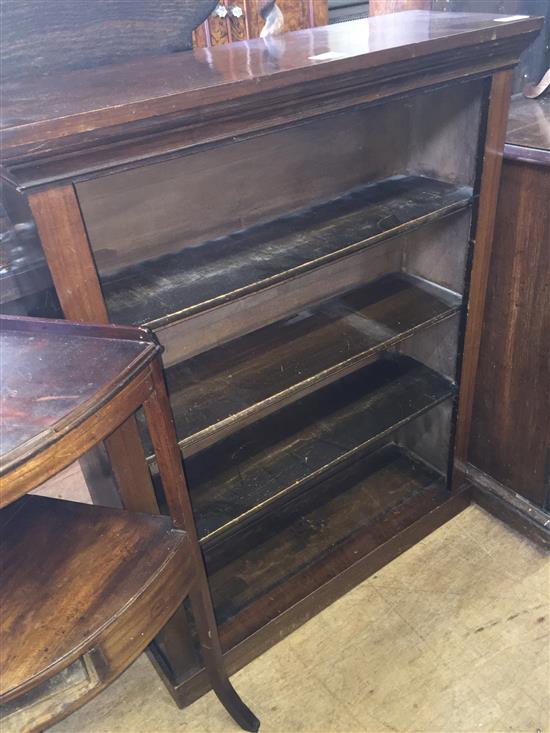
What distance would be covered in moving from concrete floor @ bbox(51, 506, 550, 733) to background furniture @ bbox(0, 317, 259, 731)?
58cm

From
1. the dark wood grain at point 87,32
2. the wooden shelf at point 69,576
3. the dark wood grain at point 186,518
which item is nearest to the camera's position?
the wooden shelf at point 69,576

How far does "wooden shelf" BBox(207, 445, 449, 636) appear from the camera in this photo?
5.07 feet

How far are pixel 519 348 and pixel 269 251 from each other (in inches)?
28.4

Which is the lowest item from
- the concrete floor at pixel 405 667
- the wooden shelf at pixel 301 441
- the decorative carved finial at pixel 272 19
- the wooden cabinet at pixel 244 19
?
the concrete floor at pixel 405 667

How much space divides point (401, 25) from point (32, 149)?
931mm

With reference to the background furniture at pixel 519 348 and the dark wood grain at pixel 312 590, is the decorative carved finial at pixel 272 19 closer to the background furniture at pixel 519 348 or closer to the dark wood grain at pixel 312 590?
the background furniture at pixel 519 348

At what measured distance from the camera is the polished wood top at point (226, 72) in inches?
32.8

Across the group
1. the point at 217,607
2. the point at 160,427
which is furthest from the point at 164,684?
the point at 160,427

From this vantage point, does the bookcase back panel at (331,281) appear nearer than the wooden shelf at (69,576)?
No

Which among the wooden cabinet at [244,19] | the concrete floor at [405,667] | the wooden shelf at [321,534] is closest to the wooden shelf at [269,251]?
the wooden shelf at [321,534]

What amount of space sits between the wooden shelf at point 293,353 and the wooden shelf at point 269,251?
0.87 ft

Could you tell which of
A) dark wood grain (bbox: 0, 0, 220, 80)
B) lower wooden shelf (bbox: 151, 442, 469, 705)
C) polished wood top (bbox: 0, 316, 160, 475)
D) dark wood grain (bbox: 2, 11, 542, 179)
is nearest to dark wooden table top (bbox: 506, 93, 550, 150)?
dark wood grain (bbox: 2, 11, 542, 179)

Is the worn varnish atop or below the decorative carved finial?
below

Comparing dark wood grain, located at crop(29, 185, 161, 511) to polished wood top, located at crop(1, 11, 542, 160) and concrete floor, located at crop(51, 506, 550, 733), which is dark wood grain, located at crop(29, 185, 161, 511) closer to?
polished wood top, located at crop(1, 11, 542, 160)
